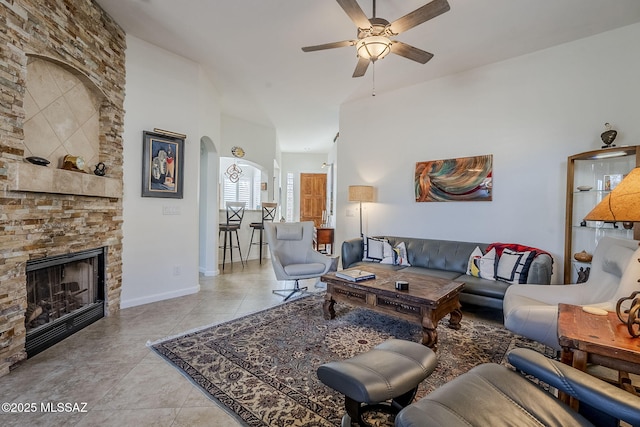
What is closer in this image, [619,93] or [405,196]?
[619,93]

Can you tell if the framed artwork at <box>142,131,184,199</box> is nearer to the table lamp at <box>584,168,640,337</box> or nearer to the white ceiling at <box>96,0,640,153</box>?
the white ceiling at <box>96,0,640,153</box>

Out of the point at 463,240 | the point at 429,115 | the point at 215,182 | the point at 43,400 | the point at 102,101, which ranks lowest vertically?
the point at 43,400

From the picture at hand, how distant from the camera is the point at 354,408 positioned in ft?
4.54

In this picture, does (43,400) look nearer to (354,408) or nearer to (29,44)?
(354,408)

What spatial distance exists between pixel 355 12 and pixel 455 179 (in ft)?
8.75

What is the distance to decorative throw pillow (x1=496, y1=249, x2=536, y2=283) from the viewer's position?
9.70 ft

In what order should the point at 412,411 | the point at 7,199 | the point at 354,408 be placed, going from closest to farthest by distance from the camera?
the point at 412,411 < the point at 354,408 < the point at 7,199

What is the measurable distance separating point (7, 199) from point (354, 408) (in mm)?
2623

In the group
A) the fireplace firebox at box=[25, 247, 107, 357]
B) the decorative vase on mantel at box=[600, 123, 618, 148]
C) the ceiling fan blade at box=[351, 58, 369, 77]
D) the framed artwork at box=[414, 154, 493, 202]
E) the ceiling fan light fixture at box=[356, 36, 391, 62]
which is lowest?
the fireplace firebox at box=[25, 247, 107, 357]


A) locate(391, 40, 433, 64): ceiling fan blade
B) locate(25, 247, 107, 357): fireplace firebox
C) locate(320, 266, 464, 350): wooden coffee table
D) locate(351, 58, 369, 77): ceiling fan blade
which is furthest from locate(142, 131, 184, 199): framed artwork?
locate(391, 40, 433, 64): ceiling fan blade

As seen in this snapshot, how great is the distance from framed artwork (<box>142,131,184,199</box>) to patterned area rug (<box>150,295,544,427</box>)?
185 cm

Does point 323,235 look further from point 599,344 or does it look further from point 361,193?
point 599,344

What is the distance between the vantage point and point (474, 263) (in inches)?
132

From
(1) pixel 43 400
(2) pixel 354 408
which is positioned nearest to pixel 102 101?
(1) pixel 43 400
